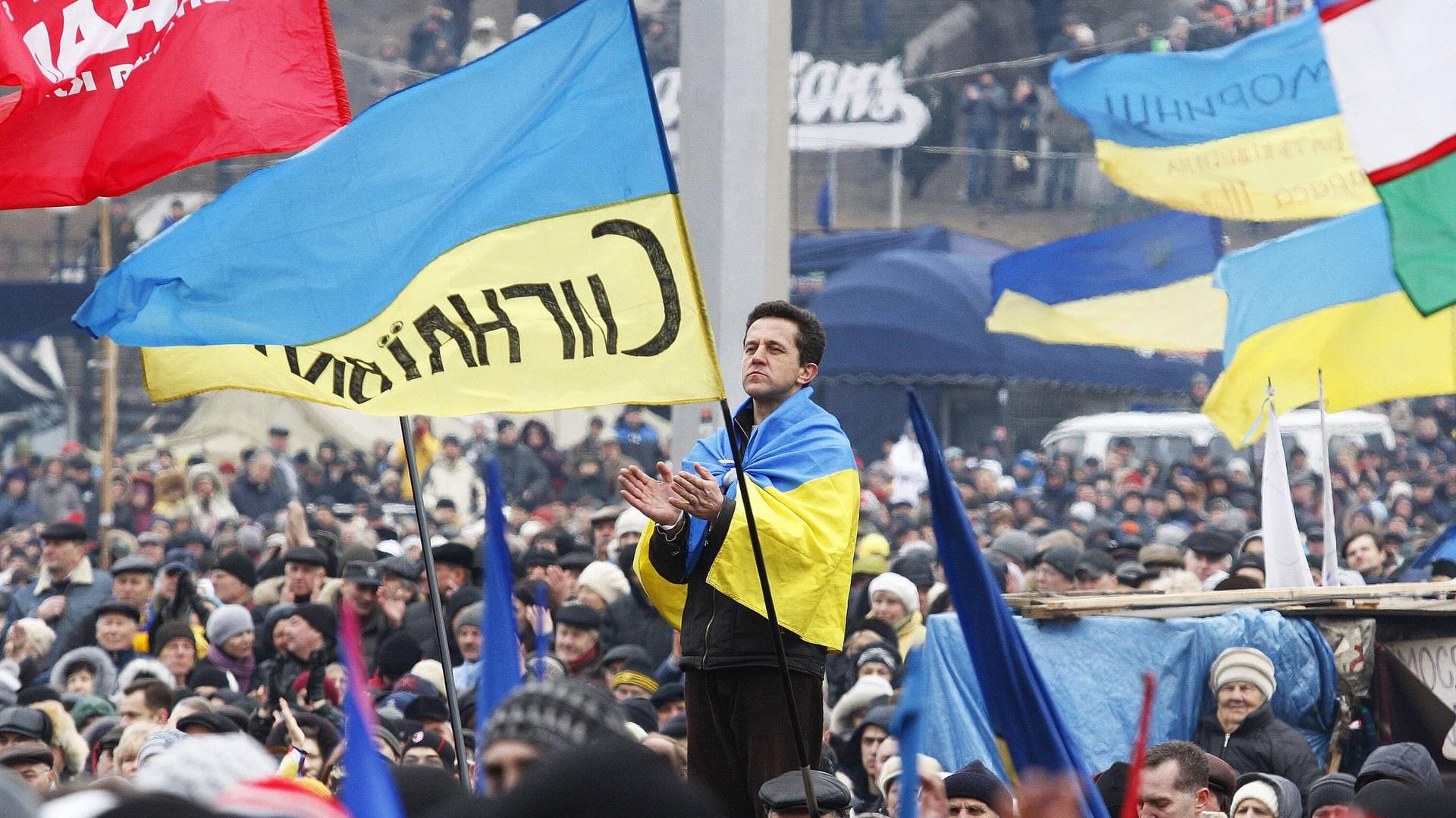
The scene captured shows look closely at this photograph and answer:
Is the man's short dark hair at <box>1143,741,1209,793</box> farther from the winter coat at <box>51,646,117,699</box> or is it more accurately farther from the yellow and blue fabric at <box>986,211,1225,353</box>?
the yellow and blue fabric at <box>986,211,1225,353</box>

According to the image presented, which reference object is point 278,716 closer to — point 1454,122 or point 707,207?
point 707,207

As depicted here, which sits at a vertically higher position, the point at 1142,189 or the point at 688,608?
the point at 1142,189

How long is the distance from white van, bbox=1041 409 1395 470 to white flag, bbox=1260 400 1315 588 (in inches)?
511

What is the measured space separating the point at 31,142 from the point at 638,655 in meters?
4.04

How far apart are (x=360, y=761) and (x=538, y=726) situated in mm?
337

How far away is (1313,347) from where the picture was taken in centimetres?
1113

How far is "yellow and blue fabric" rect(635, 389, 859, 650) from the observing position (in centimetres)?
532

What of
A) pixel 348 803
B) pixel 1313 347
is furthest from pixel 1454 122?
pixel 348 803

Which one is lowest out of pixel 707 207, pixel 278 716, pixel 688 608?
pixel 278 716

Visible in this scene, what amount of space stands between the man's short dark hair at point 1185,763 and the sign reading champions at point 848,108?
1112 inches

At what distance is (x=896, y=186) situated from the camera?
3494cm

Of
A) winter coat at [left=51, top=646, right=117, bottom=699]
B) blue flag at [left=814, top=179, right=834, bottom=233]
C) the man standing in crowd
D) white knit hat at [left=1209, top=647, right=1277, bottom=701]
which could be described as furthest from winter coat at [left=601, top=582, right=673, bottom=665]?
blue flag at [left=814, top=179, right=834, bottom=233]

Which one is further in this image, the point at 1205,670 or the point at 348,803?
the point at 1205,670

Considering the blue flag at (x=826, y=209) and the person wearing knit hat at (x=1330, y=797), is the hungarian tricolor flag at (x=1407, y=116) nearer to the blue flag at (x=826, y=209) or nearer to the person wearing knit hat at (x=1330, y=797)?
the person wearing knit hat at (x=1330, y=797)
